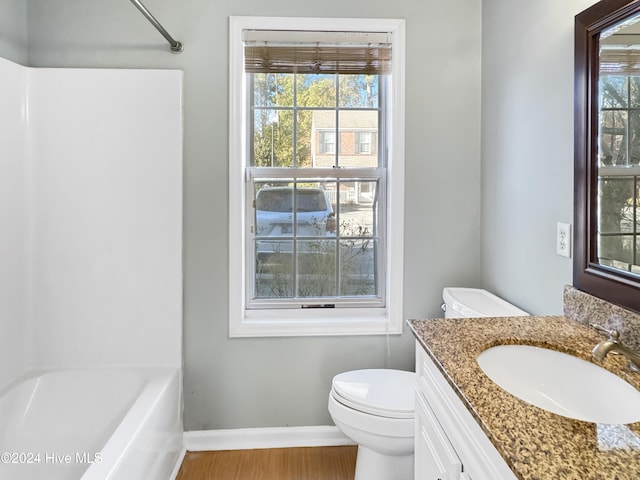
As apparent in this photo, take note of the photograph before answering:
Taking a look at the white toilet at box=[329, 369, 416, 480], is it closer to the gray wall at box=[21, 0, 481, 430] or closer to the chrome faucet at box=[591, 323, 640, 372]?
the gray wall at box=[21, 0, 481, 430]

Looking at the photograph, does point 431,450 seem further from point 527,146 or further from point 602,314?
point 527,146

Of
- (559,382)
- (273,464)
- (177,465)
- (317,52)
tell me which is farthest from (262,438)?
(317,52)

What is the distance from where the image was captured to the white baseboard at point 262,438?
6.52 feet

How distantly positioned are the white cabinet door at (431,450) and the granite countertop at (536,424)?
18 centimetres

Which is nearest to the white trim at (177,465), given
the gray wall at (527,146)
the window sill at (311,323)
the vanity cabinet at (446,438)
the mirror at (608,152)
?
the window sill at (311,323)

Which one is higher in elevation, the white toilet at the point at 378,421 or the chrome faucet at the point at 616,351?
the chrome faucet at the point at 616,351

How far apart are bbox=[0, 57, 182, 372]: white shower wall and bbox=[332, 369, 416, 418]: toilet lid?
861 millimetres

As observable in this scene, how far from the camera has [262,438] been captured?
2.01 meters

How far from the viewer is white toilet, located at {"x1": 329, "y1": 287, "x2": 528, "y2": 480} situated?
4.81ft

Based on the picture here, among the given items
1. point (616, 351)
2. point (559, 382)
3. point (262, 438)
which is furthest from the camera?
point (262, 438)

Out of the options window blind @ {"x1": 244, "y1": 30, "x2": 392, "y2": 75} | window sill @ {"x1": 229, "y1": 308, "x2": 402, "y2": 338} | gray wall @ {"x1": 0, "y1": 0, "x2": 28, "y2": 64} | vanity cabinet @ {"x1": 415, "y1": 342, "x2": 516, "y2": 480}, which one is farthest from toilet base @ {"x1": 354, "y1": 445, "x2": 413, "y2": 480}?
gray wall @ {"x1": 0, "y1": 0, "x2": 28, "y2": 64}

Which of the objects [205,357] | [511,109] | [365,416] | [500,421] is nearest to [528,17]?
[511,109]

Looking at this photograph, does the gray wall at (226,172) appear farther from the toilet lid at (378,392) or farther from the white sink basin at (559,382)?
the white sink basin at (559,382)

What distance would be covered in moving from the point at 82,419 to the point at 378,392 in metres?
1.28
